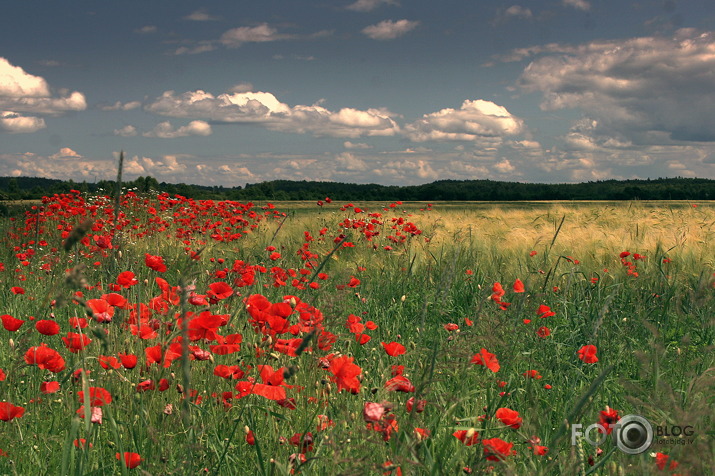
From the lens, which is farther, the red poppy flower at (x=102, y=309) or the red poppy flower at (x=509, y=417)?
the red poppy flower at (x=102, y=309)

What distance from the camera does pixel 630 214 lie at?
34.9 ft

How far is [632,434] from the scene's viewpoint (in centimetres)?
123

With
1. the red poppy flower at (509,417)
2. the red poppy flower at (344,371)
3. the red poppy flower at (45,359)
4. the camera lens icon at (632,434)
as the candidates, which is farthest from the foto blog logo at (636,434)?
the red poppy flower at (45,359)

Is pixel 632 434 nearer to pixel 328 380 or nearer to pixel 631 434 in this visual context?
pixel 631 434

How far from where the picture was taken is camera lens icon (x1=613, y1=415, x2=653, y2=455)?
1166mm

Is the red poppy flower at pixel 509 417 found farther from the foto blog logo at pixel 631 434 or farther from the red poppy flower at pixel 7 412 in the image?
the red poppy flower at pixel 7 412

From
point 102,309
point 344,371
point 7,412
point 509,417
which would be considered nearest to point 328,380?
point 344,371

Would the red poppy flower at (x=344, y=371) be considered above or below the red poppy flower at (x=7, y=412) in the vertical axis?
above

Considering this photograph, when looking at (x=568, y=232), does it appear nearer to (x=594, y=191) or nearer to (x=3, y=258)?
(x=3, y=258)

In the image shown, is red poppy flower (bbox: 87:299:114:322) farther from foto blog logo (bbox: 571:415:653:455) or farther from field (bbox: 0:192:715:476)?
foto blog logo (bbox: 571:415:653:455)

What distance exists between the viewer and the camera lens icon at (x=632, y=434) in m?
1.17

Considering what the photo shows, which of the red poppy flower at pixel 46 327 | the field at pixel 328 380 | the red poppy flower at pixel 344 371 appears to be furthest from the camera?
the red poppy flower at pixel 46 327

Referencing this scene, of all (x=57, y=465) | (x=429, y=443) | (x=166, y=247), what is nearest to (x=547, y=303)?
(x=429, y=443)

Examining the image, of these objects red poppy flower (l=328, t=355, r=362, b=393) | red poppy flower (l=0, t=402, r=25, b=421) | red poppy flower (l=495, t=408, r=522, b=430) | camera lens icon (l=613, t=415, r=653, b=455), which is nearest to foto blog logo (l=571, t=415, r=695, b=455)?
camera lens icon (l=613, t=415, r=653, b=455)
